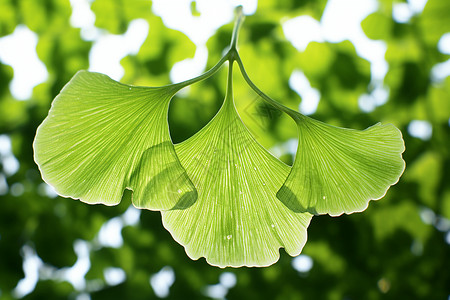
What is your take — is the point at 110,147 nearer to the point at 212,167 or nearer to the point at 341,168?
the point at 212,167

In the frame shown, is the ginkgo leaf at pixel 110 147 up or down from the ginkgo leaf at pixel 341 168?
up

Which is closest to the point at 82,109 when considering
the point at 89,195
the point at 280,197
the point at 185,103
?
the point at 89,195

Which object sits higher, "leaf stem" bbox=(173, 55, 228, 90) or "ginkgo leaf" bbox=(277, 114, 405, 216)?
"leaf stem" bbox=(173, 55, 228, 90)

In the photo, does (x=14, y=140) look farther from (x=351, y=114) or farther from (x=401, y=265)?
(x=401, y=265)

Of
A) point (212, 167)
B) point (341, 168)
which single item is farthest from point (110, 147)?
point (341, 168)
